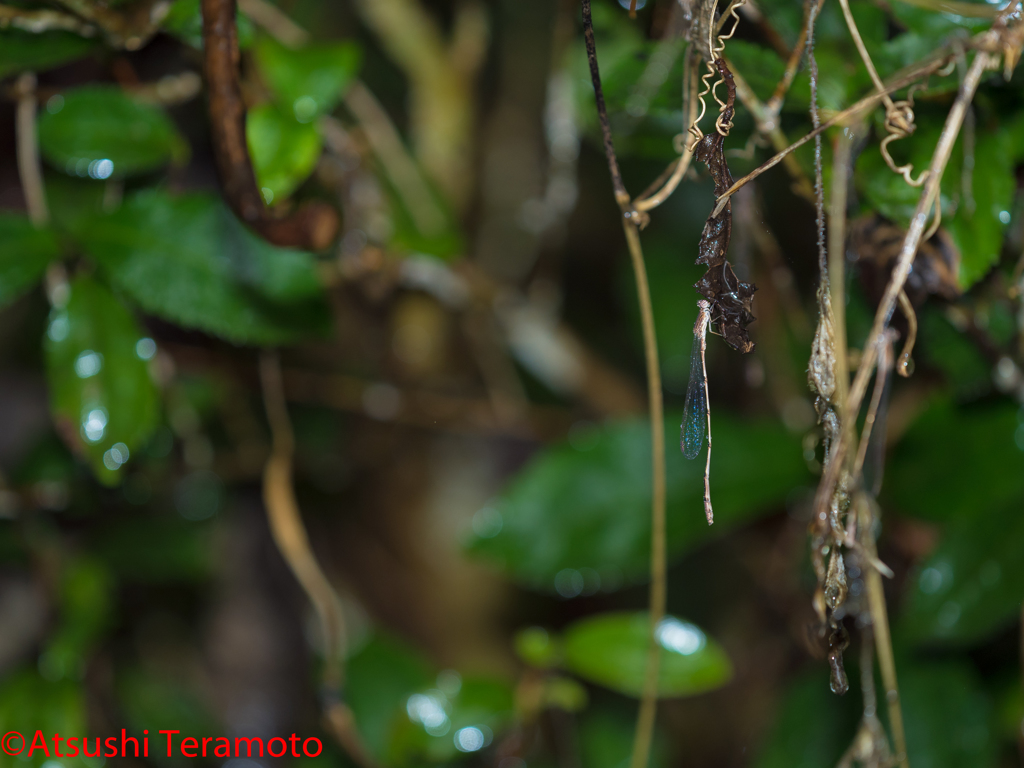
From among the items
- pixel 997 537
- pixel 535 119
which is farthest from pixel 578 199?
pixel 997 537

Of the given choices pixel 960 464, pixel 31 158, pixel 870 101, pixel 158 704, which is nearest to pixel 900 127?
pixel 870 101

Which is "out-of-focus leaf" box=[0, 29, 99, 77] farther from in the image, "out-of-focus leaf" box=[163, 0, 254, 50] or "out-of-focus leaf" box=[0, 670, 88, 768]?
"out-of-focus leaf" box=[0, 670, 88, 768]

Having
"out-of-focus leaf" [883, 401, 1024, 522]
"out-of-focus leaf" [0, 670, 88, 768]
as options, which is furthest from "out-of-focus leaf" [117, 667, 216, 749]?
"out-of-focus leaf" [883, 401, 1024, 522]

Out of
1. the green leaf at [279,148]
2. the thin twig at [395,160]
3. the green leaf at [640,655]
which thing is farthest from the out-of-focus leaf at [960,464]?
the green leaf at [279,148]

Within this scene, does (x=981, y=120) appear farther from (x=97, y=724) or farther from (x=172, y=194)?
(x=97, y=724)

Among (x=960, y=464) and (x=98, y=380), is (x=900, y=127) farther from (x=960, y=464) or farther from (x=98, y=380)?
(x=98, y=380)

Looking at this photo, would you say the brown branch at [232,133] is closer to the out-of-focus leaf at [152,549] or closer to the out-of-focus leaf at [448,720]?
the out-of-focus leaf at [448,720]
